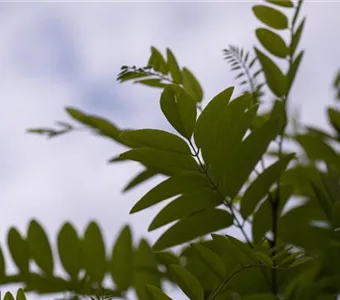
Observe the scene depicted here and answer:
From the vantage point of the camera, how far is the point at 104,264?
2.73ft

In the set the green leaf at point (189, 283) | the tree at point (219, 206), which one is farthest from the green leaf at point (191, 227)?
the green leaf at point (189, 283)

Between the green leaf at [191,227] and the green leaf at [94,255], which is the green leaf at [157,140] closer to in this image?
the green leaf at [191,227]

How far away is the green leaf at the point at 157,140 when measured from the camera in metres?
0.58

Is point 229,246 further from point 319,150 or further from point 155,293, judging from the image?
point 319,150

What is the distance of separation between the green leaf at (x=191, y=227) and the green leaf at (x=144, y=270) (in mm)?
147

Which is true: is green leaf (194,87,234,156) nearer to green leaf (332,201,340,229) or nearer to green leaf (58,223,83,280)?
green leaf (332,201,340,229)

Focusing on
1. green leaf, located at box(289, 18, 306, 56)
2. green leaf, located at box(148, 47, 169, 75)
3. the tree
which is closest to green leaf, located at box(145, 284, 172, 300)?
the tree

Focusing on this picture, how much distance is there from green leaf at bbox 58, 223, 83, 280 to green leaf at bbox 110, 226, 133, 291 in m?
0.04

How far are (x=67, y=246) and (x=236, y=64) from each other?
0.97ft

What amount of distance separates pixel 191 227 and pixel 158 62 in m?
0.17

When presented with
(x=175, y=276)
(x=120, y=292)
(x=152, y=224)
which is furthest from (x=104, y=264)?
(x=175, y=276)

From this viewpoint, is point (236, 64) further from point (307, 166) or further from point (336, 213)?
point (307, 166)

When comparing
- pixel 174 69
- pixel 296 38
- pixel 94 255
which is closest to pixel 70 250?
pixel 94 255

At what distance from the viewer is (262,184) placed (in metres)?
0.66
